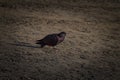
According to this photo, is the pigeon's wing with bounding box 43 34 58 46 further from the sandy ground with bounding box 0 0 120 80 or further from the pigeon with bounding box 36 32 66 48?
the sandy ground with bounding box 0 0 120 80

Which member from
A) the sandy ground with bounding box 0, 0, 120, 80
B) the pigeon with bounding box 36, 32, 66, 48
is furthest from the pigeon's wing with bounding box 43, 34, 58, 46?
the sandy ground with bounding box 0, 0, 120, 80

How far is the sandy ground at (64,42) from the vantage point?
5.55 meters

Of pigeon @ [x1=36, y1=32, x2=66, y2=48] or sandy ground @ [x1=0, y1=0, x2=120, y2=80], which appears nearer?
sandy ground @ [x1=0, y1=0, x2=120, y2=80]

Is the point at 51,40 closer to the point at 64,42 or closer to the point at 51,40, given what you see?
the point at 51,40

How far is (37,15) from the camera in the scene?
9227 millimetres

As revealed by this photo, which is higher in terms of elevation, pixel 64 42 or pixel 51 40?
pixel 51 40

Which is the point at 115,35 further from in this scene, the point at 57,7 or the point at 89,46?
the point at 57,7

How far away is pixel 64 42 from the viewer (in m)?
7.13

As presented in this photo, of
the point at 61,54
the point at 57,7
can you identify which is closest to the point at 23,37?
the point at 61,54

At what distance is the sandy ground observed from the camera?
18.2 feet

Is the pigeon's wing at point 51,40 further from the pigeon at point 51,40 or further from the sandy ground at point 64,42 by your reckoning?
the sandy ground at point 64,42

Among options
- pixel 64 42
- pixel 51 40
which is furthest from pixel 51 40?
pixel 64 42

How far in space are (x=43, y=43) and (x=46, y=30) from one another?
3.68 ft

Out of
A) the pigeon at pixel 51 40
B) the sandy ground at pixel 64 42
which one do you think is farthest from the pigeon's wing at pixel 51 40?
the sandy ground at pixel 64 42
